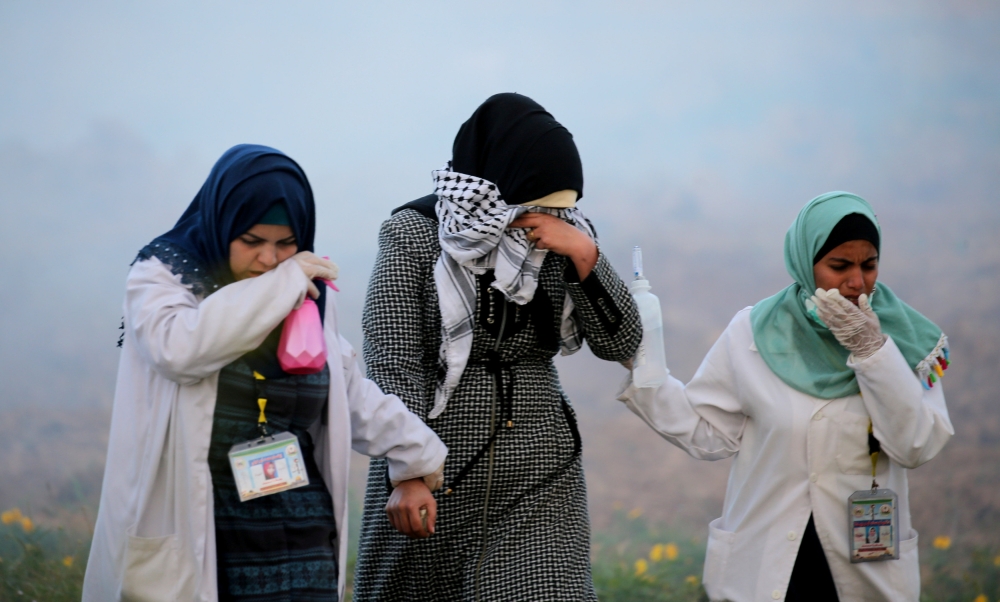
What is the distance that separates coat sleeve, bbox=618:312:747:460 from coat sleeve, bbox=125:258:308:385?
3.62ft

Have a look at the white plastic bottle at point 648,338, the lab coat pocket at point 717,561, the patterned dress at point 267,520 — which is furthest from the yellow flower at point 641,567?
the patterned dress at point 267,520

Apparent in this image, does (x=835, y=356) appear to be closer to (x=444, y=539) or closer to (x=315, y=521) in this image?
(x=444, y=539)

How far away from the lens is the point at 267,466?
6.50 feet

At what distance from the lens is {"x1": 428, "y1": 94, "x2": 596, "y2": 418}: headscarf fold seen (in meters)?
2.33

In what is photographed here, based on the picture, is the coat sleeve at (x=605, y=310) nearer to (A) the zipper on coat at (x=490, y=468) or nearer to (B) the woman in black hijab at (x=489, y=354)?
(B) the woman in black hijab at (x=489, y=354)

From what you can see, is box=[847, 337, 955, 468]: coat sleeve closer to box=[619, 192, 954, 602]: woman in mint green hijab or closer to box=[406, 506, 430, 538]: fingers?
box=[619, 192, 954, 602]: woman in mint green hijab

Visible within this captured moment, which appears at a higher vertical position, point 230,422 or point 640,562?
point 230,422

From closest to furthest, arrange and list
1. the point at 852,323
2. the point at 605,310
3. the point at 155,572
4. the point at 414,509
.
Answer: the point at 155,572 < the point at 414,509 < the point at 605,310 < the point at 852,323

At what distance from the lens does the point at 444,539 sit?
2357 millimetres

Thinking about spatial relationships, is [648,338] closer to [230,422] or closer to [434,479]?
[434,479]

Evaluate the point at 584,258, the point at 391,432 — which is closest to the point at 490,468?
the point at 391,432

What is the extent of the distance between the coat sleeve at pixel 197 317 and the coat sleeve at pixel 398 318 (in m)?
0.32

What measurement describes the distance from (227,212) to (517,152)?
0.70 metres

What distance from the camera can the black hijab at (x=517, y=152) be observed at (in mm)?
2361
